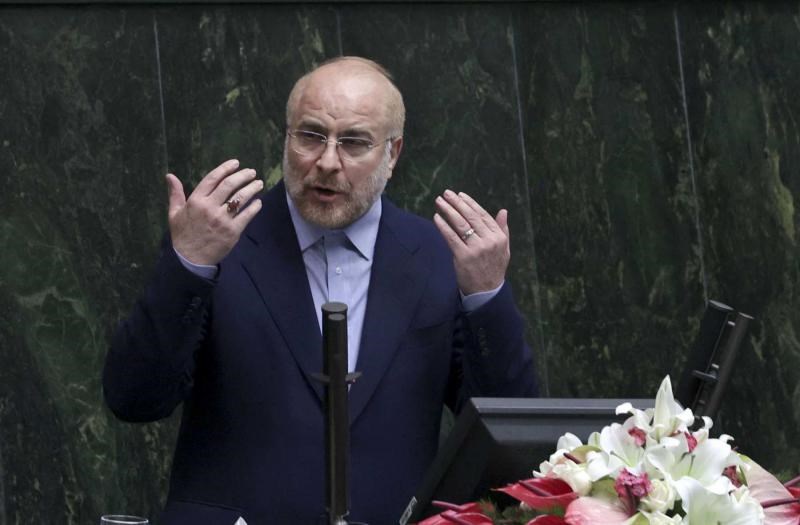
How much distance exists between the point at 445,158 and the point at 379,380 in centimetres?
214

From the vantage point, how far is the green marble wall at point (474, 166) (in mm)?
5824

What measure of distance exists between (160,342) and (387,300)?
59 cm

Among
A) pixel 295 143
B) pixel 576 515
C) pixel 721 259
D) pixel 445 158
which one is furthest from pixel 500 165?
pixel 576 515

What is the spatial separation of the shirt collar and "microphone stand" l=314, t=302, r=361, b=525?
1.49 m

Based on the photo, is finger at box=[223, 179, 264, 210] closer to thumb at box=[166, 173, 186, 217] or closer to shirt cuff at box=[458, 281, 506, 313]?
thumb at box=[166, 173, 186, 217]

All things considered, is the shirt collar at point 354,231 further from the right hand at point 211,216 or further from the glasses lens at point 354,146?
the right hand at point 211,216

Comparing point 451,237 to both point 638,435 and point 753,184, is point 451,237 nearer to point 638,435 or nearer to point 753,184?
point 638,435

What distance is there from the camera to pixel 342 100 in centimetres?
432

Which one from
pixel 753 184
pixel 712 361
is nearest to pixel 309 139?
pixel 712 361

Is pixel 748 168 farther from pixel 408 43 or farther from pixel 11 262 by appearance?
pixel 11 262

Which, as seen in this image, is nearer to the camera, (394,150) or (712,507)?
(712,507)

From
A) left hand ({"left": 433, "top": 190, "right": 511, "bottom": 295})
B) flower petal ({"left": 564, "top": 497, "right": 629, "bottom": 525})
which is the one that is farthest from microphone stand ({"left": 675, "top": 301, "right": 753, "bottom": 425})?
left hand ({"left": 433, "top": 190, "right": 511, "bottom": 295})

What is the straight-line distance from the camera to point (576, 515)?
2.47 m

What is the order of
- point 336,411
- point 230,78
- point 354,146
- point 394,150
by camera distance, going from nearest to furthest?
point 336,411 → point 354,146 → point 394,150 → point 230,78
